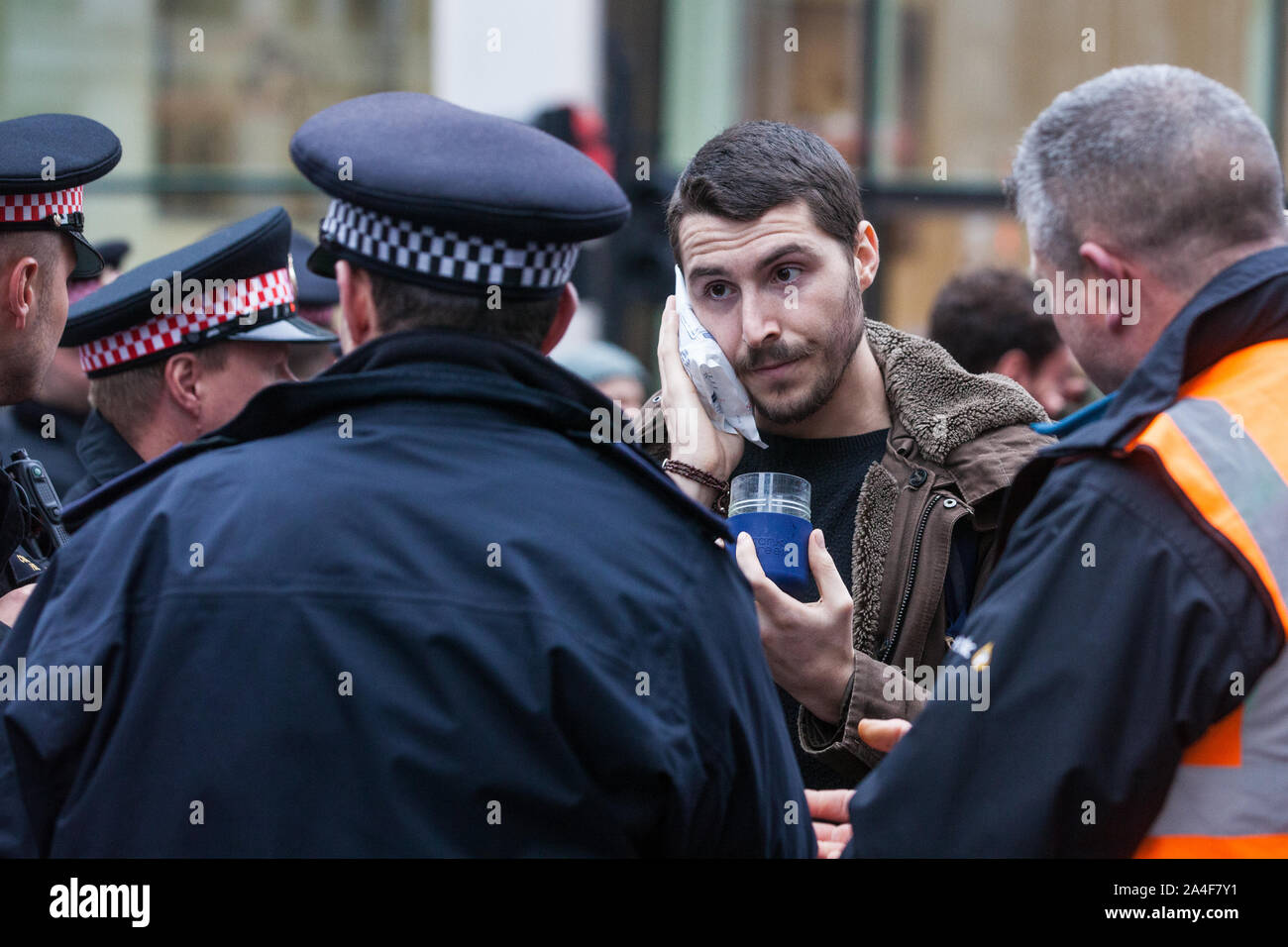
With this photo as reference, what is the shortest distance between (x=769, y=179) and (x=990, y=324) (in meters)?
2.23

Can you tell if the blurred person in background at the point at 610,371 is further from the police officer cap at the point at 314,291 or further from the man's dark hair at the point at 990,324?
the man's dark hair at the point at 990,324

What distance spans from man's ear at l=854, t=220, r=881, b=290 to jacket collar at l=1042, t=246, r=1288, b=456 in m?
1.19

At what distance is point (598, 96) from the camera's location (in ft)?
30.4

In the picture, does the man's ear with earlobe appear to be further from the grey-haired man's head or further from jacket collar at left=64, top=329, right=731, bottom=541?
jacket collar at left=64, top=329, right=731, bottom=541

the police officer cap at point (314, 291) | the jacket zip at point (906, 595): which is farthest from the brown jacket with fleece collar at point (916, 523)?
the police officer cap at point (314, 291)

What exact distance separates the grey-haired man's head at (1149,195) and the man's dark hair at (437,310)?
2.74ft

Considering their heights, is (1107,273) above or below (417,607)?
above

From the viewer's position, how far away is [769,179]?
314cm

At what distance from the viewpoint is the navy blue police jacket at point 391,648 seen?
185 centimetres

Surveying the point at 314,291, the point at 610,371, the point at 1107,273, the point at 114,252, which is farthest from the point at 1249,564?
the point at 114,252

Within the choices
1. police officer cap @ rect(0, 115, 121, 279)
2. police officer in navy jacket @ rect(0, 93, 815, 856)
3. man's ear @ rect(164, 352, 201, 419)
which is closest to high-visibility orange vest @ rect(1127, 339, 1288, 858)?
police officer in navy jacket @ rect(0, 93, 815, 856)

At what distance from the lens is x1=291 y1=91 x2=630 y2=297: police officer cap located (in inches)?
78.4

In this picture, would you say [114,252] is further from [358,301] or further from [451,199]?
[451,199]
